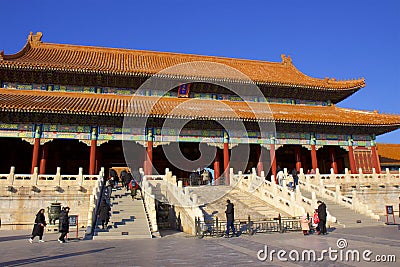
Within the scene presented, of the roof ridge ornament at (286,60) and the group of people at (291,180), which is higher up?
the roof ridge ornament at (286,60)

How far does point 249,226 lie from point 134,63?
18672mm

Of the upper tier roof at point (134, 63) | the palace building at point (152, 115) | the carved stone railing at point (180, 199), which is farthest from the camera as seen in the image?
the upper tier roof at point (134, 63)

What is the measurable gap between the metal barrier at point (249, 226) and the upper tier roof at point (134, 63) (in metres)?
13.7

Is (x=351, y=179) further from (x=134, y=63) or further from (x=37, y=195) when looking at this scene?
(x=134, y=63)

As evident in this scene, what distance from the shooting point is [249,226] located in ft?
→ 36.5

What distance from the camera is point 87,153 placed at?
78.8 ft

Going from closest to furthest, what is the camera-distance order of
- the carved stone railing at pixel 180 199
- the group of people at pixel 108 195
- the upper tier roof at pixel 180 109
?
the group of people at pixel 108 195, the carved stone railing at pixel 180 199, the upper tier roof at pixel 180 109

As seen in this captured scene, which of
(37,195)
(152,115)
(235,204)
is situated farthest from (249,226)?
(152,115)

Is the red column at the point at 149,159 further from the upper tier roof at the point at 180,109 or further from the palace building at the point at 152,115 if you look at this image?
the upper tier roof at the point at 180,109

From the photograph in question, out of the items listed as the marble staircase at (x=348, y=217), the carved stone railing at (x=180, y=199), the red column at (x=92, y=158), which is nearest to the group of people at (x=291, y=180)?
the marble staircase at (x=348, y=217)

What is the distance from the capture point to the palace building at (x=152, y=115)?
19.2 m

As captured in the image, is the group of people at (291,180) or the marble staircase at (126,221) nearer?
the marble staircase at (126,221)

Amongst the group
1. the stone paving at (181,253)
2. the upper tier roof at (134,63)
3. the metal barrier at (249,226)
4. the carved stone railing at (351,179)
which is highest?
the upper tier roof at (134,63)

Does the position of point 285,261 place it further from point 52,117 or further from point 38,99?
point 38,99
